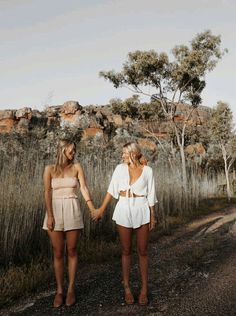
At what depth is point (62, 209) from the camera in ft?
11.0

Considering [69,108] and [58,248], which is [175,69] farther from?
[69,108]

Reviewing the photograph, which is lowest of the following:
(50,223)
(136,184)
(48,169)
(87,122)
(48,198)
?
(50,223)

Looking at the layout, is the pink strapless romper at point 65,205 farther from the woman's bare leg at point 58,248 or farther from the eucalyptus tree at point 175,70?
the eucalyptus tree at point 175,70

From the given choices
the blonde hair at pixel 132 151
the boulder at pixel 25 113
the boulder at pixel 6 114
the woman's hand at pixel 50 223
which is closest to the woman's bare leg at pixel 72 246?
the woman's hand at pixel 50 223

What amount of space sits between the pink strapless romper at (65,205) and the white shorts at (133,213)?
44 centimetres

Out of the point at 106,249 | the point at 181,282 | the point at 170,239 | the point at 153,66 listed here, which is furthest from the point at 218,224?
the point at 153,66

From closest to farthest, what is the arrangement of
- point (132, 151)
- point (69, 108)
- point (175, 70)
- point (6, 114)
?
1. point (132, 151)
2. point (175, 70)
3. point (6, 114)
4. point (69, 108)

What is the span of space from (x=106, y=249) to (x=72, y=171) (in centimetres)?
273

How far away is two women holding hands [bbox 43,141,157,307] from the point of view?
334 cm

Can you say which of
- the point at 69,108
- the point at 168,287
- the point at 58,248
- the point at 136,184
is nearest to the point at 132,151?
the point at 136,184

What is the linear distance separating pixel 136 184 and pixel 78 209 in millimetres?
653

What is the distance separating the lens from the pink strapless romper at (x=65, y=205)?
10.9ft

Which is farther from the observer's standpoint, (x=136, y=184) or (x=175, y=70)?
(x=175, y=70)

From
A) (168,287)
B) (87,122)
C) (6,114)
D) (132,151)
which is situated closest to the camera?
(132,151)
